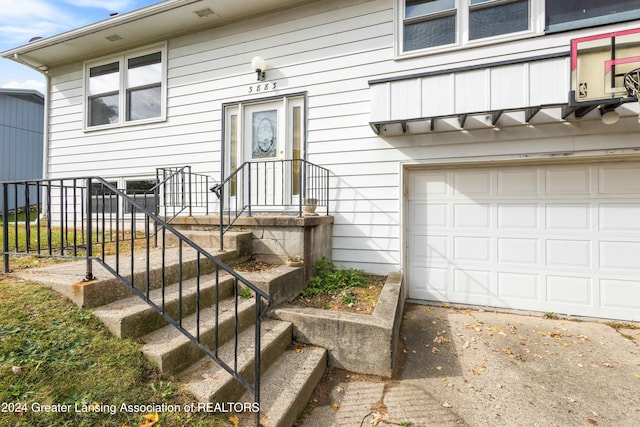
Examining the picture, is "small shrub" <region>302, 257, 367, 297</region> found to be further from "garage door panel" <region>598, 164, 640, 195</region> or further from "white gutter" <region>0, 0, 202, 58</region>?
"white gutter" <region>0, 0, 202, 58</region>

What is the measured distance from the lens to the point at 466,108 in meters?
3.77

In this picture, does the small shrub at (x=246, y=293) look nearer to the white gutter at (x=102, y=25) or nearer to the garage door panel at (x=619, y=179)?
the garage door panel at (x=619, y=179)

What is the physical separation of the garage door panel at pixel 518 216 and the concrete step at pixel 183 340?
379 centimetres

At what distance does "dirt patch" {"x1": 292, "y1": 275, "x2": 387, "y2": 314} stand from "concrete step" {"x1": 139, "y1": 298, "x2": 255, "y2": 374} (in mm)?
933

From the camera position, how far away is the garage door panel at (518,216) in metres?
4.23

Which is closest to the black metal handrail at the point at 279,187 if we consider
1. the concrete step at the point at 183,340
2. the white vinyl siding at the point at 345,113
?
the white vinyl siding at the point at 345,113

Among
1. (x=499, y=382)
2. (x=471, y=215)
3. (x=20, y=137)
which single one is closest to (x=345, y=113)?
(x=471, y=215)

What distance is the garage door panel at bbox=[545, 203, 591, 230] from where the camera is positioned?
4.03 metres

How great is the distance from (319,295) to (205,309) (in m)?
1.48

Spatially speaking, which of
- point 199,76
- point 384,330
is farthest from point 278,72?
point 384,330

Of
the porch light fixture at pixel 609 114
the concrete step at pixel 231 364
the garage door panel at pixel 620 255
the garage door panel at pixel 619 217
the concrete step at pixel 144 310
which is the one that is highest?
the porch light fixture at pixel 609 114

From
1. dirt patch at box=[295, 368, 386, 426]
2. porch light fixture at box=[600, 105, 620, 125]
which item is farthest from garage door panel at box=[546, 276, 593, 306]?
dirt patch at box=[295, 368, 386, 426]

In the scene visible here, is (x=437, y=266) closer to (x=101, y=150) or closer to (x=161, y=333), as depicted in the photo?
(x=161, y=333)

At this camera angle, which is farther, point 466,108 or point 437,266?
point 437,266
